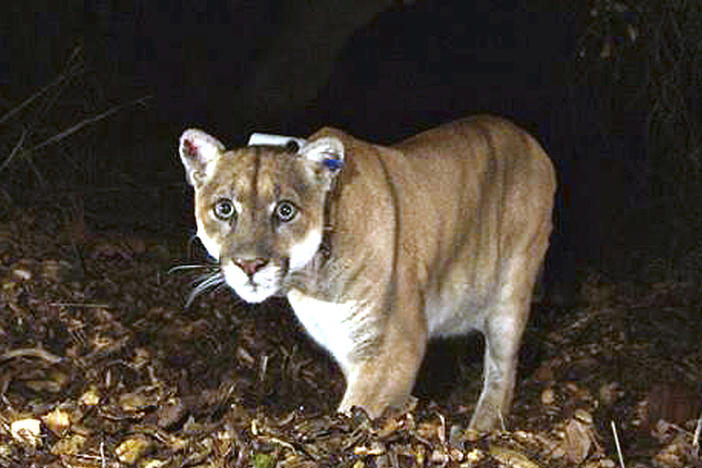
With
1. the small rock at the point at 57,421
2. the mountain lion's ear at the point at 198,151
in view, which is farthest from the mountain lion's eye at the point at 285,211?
the small rock at the point at 57,421

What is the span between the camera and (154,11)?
9172mm

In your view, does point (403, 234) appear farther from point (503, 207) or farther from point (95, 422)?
point (95, 422)

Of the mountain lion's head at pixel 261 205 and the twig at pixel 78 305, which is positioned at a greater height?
the mountain lion's head at pixel 261 205

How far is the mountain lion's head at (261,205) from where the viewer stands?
4.49 meters

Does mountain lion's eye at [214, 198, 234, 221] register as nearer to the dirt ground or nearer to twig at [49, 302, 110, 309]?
the dirt ground

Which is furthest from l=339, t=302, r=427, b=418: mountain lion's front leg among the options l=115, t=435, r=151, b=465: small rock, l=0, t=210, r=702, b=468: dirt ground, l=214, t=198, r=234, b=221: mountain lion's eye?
l=115, t=435, r=151, b=465: small rock

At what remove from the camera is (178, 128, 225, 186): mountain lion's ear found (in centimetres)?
473

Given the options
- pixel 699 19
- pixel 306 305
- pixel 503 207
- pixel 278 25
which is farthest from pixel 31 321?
pixel 278 25

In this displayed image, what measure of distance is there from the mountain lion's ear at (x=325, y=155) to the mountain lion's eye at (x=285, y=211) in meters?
0.19

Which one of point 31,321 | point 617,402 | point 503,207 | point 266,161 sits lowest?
point 617,402

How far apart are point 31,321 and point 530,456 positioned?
2285mm

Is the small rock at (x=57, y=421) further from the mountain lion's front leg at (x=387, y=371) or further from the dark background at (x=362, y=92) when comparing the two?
the dark background at (x=362, y=92)

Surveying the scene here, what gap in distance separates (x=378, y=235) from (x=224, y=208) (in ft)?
1.94

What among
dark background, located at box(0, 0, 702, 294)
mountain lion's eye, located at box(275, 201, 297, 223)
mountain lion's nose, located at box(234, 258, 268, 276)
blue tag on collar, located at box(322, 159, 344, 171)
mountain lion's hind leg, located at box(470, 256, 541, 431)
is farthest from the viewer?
dark background, located at box(0, 0, 702, 294)
